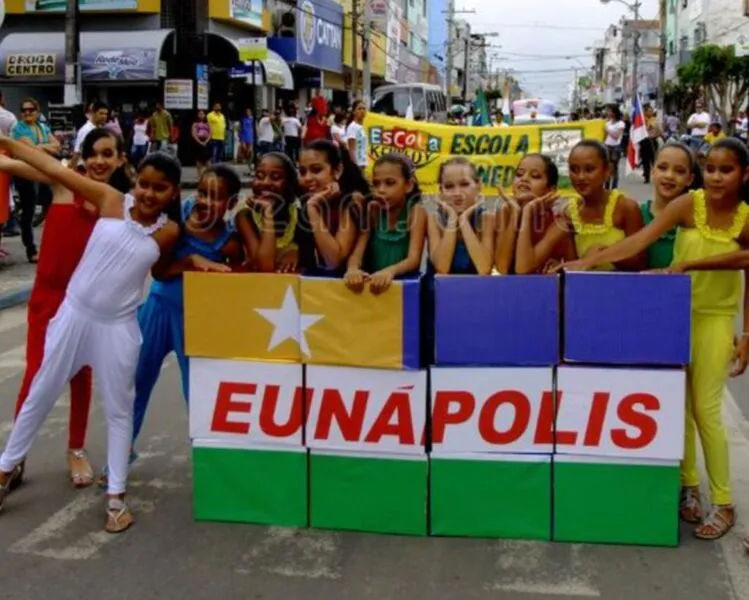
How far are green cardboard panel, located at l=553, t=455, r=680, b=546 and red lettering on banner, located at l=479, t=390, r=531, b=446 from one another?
20 cm

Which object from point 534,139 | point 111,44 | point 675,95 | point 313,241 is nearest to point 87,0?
point 111,44

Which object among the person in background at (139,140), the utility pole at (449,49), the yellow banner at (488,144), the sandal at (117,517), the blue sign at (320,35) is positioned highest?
the utility pole at (449,49)

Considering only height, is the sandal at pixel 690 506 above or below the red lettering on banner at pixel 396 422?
below

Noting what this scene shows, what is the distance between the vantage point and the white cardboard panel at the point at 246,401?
432 centimetres

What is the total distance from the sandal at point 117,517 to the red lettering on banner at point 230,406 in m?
0.55

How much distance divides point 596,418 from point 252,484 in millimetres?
1480

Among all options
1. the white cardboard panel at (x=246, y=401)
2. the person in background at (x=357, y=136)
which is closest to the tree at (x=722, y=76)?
the person in background at (x=357, y=136)

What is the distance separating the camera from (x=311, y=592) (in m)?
3.85

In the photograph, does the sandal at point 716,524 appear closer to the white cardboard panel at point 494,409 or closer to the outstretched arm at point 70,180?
the white cardboard panel at point 494,409

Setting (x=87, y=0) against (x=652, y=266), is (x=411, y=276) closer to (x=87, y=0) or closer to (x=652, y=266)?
(x=652, y=266)

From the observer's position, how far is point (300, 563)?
4098 millimetres

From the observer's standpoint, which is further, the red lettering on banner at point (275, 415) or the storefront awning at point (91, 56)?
the storefront awning at point (91, 56)

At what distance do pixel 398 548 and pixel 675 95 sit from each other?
1936 inches

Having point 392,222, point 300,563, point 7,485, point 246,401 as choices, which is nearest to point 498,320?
point 392,222
